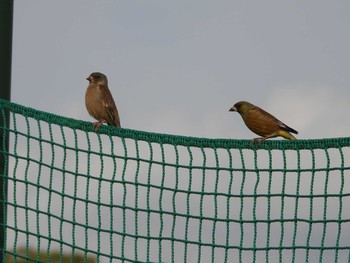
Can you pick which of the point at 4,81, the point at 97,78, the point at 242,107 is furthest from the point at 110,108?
the point at 4,81

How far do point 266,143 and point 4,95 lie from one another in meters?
1.35

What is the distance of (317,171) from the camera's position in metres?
5.07

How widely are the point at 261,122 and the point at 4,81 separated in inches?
72.4

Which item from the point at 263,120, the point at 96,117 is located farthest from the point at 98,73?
the point at 263,120

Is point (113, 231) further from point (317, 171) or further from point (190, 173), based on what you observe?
point (317, 171)

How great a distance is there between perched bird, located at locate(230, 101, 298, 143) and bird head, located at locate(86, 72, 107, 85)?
1055 mm

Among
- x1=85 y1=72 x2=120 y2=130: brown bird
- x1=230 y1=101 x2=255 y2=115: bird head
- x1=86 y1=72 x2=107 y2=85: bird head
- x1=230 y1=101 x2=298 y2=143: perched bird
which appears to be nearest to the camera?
x1=230 y1=101 x2=298 y2=143: perched bird

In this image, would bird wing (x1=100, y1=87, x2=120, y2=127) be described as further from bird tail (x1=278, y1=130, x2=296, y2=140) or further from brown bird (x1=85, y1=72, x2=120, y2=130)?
bird tail (x1=278, y1=130, x2=296, y2=140)

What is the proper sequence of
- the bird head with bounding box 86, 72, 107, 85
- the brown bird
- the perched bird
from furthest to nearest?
the bird head with bounding box 86, 72, 107, 85
the brown bird
the perched bird

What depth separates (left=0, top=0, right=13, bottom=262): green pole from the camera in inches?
Result: 205

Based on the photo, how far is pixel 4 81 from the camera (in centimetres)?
521

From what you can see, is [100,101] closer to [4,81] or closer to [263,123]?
[263,123]

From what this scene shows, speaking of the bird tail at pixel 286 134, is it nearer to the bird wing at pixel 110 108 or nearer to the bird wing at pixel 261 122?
the bird wing at pixel 261 122

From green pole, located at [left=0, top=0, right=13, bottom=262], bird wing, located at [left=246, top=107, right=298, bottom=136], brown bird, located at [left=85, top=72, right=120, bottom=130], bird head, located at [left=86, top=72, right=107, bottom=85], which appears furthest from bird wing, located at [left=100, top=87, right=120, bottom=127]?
green pole, located at [left=0, top=0, right=13, bottom=262]
